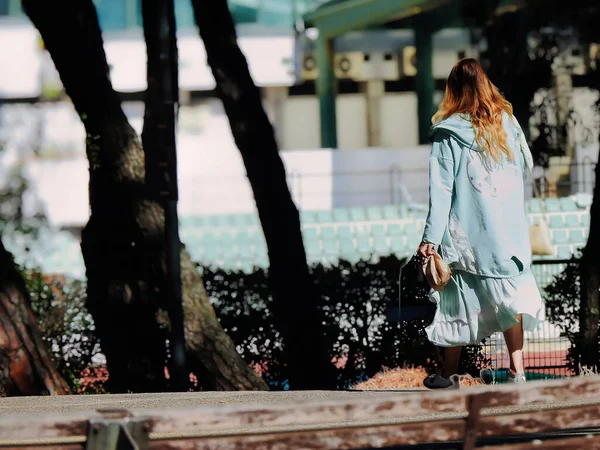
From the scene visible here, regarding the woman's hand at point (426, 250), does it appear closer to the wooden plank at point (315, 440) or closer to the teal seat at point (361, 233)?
the wooden plank at point (315, 440)

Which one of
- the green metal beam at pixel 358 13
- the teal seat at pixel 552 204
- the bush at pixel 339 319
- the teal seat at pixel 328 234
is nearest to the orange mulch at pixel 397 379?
the bush at pixel 339 319

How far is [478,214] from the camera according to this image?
6.48 meters

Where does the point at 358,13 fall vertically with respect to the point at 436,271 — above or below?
above

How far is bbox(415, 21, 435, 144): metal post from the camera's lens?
3105 cm

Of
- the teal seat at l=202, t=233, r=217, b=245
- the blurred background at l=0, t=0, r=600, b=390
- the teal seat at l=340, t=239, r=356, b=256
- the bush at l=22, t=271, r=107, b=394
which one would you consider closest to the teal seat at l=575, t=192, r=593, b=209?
the blurred background at l=0, t=0, r=600, b=390

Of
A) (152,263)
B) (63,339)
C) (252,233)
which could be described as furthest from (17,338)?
(252,233)

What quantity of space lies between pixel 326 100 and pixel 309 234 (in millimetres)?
10063

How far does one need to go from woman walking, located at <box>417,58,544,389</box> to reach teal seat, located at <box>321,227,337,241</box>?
17774 mm

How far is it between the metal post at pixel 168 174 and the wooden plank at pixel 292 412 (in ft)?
17.0

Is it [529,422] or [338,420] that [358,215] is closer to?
[529,422]

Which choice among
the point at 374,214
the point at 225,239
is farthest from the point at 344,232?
the point at 225,239

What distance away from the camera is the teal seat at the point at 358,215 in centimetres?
2578

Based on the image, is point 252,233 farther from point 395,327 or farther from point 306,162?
point 395,327

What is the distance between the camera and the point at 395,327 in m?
10.3
